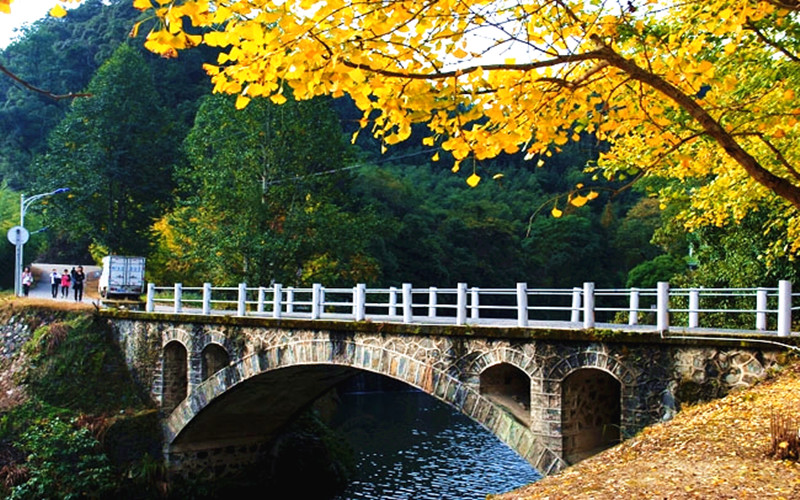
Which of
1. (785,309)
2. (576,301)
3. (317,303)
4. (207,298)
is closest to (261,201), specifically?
(207,298)

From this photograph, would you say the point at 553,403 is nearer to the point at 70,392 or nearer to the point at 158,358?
the point at 158,358

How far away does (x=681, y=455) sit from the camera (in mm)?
8234

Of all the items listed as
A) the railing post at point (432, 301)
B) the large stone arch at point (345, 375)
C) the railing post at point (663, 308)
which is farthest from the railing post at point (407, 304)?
the railing post at point (663, 308)

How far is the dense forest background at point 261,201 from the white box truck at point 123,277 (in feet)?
6.60

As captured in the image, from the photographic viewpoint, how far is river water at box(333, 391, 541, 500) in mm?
21406

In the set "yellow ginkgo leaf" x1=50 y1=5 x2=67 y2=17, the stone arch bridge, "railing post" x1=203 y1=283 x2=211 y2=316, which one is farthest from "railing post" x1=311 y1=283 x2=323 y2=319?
"yellow ginkgo leaf" x1=50 y1=5 x2=67 y2=17

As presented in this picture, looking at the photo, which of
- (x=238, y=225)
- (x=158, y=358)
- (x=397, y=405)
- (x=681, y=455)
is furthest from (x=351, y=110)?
(x=681, y=455)

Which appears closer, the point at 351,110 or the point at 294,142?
the point at 294,142

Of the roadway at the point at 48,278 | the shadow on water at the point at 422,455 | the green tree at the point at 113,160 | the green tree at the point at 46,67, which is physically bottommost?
the shadow on water at the point at 422,455

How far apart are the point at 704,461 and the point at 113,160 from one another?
34.5 meters

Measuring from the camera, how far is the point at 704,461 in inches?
309

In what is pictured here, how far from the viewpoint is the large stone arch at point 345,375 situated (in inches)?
517

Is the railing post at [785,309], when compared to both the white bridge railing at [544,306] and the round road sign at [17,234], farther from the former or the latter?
the round road sign at [17,234]

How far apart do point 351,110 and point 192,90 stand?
1594cm
